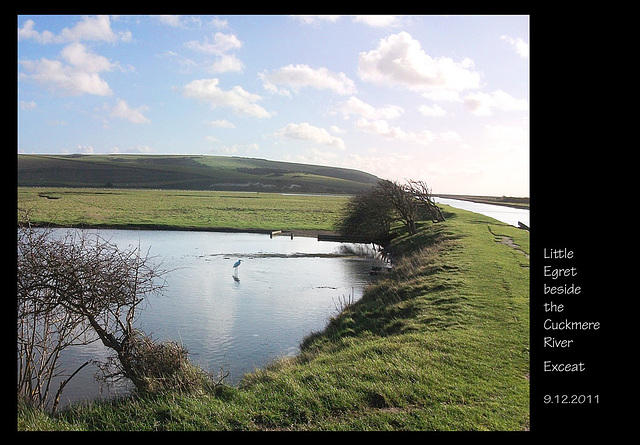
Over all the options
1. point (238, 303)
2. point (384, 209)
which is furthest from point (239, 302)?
point (384, 209)

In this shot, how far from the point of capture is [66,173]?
165875 millimetres

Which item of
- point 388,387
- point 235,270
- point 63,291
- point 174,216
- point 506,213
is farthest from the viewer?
point 506,213

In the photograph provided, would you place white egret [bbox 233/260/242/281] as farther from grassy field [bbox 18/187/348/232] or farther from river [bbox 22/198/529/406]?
grassy field [bbox 18/187/348/232]

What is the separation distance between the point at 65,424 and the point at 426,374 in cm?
609

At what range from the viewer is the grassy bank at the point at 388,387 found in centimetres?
724

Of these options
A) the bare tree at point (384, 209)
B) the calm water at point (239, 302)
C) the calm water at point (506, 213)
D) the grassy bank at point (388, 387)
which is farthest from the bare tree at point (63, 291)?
the bare tree at point (384, 209)

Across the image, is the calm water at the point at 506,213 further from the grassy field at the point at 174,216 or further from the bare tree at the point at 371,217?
the grassy field at the point at 174,216

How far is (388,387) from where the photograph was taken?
831 cm

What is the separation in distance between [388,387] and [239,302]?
15537 mm

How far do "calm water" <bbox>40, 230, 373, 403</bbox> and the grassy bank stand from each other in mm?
2389

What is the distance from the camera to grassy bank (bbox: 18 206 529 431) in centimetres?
724
